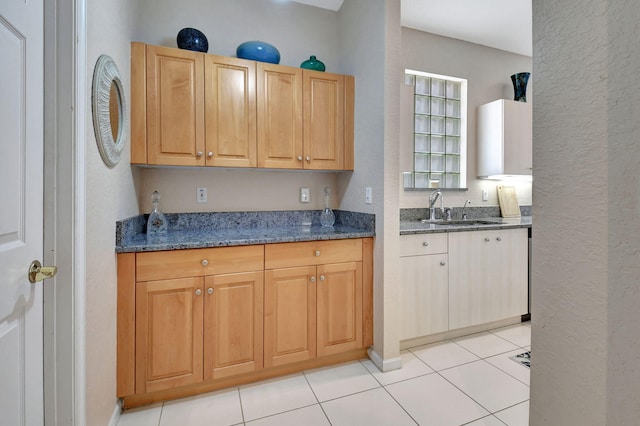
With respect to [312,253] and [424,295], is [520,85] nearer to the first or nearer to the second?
[424,295]

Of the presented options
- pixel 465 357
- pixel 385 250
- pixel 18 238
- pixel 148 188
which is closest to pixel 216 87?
pixel 148 188

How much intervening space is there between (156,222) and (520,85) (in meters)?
3.76

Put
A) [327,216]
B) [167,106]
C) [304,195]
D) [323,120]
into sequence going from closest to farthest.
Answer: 1. [167,106]
2. [323,120]
3. [327,216]
4. [304,195]

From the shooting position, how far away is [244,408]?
5.32ft

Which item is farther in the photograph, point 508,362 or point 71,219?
point 508,362

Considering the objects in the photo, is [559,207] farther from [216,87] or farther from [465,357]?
[216,87]

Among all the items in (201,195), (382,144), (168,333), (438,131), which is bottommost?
(168,333)

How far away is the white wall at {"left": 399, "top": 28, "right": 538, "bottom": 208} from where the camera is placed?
2904 mm

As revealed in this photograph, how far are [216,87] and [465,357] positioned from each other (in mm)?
2597

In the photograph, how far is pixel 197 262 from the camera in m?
1.67

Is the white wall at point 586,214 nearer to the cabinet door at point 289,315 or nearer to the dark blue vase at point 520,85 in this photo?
the cabinet door at point 289,315

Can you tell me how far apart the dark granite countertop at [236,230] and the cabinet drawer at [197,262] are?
4 cm

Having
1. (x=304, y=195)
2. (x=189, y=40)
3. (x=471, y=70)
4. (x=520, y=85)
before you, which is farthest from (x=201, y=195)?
(x=520, y=85)

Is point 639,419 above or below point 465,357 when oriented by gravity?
above
